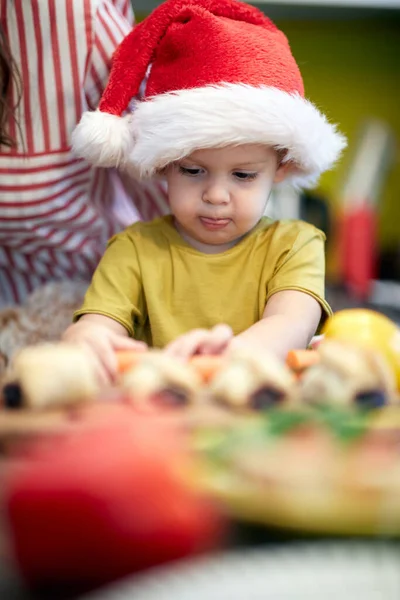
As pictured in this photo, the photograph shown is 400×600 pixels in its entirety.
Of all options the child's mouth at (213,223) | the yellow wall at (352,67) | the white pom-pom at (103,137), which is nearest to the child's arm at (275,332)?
the child's mouth at (213,223)

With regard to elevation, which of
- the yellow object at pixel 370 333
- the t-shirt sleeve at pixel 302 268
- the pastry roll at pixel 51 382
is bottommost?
the t-shirt sleeve at pixel 302 268

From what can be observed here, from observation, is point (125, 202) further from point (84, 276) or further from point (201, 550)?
point (201, 550)

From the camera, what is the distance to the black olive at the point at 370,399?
43 centimetres

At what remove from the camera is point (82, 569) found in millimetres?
277

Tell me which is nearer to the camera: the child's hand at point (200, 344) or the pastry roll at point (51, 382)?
the pastry roll at point (51, 382)

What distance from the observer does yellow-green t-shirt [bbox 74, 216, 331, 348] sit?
91cm

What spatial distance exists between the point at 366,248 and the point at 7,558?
2.48 m

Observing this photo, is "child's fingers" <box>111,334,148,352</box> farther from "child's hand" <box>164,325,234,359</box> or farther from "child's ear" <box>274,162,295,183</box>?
"child's ear" <box>274,162,295,183</box>

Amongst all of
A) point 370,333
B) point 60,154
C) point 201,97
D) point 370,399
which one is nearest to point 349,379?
point 370,399

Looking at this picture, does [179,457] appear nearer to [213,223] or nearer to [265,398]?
[265,398]

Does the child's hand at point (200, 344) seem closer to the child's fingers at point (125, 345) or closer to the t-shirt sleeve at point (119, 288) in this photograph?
the child's fingers at point (125, 345)

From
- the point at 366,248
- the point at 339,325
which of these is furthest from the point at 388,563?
the point at 366,248

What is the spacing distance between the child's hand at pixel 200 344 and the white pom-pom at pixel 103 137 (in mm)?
323

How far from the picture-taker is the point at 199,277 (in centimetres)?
92
